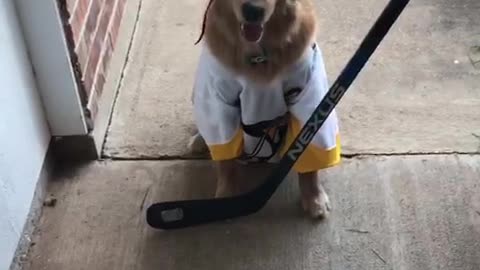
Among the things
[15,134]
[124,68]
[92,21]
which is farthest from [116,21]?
[15,134]

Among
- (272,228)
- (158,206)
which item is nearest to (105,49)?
(158,206)

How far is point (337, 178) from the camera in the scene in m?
2.14

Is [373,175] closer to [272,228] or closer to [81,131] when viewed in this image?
[272,228]

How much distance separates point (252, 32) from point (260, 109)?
21 centimetres

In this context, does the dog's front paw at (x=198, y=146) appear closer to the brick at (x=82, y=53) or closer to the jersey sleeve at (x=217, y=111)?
the jersey sleeve at (x=217, y=111)

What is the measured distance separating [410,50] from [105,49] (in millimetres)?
896

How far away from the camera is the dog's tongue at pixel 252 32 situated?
1773 millimetres

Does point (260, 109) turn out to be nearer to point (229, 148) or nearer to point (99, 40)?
point (229, 148)

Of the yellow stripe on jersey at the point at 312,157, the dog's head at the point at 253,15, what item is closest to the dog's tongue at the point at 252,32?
the dog's head at the point at 253,15

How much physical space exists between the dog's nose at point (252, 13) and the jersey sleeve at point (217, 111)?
7.2 inches

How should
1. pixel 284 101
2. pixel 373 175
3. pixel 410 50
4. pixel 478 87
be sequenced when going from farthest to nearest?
pixel 410 50 → pixel 478 87 → pixel 373 175 → pixel 284 101

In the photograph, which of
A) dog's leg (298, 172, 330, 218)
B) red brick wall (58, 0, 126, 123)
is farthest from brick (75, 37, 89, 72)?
dog's leg (298, 172, 330, 218)

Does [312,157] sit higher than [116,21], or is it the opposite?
[312,157]

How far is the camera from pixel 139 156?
225cm
